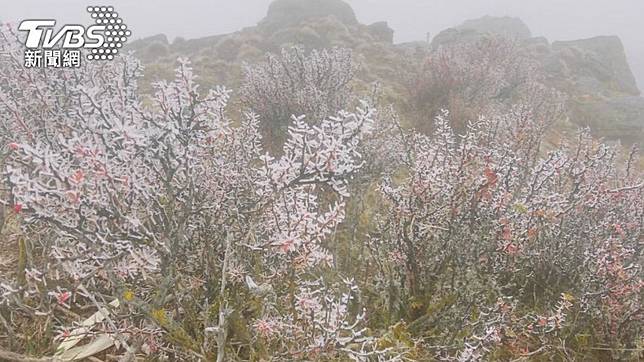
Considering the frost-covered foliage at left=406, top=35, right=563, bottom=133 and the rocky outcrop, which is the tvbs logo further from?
the rocky outcrop

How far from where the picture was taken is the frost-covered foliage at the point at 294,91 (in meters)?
4.93

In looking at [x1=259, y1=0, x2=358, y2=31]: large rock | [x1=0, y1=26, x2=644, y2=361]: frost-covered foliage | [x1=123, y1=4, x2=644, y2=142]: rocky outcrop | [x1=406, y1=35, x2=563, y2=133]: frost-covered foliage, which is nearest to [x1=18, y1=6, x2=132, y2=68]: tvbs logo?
[x1=0, y1=26, x2=644, y2=361]: frost-covered foliage

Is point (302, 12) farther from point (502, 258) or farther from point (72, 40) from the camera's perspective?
point (502, 258)

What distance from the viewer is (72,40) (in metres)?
3.35

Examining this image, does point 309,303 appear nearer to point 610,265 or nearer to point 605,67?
point 610,265

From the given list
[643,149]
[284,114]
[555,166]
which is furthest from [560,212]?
[643,149]

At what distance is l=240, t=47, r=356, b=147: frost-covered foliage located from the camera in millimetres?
4930

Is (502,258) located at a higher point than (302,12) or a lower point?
lower

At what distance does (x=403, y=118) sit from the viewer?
6781 mm

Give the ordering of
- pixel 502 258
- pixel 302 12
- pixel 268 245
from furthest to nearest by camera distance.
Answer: pixel 302 12 → pixel 502 258 → pixel 268 245

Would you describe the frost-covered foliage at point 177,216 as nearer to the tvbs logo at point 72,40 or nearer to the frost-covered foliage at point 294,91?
the tvbs logo at point 72,40

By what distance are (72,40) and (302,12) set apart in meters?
19.6

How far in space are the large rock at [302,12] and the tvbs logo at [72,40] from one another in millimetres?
15111

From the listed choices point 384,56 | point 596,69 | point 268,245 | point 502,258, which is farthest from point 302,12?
point 268,245
